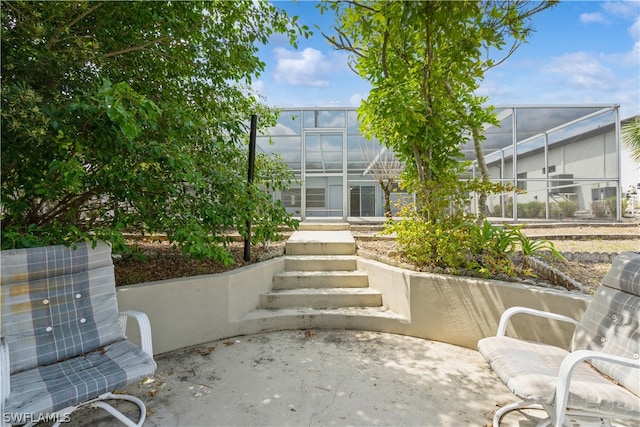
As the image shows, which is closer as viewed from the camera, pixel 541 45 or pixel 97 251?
pixel 97 251

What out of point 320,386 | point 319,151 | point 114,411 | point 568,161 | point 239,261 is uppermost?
point 319,151

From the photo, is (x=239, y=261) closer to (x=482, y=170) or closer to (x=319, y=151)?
(x=482, y=170)

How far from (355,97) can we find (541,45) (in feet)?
20.4

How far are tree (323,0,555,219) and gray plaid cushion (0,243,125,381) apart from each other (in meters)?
2.90

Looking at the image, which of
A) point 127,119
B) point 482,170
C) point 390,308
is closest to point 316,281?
point 390,308

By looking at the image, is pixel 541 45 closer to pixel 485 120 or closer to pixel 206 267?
pixel 485 120

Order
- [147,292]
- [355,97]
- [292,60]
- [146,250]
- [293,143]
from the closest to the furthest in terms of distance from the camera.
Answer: [147,292]
[146,250]
[292,60]
[355,97]
[293,143]

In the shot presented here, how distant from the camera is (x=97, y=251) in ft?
6.97

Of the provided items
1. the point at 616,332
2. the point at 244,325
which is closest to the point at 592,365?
the point at 616,332

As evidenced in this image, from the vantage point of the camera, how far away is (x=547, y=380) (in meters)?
1.48

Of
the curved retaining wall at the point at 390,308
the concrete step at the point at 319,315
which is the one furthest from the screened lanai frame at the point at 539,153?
the curved retaining wall at the point at 390,308

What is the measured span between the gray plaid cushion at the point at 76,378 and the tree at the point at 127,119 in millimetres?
803

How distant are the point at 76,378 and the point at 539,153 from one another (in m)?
14.5

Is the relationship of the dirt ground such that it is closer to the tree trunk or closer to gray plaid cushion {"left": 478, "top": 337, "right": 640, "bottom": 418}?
the tree trunk
